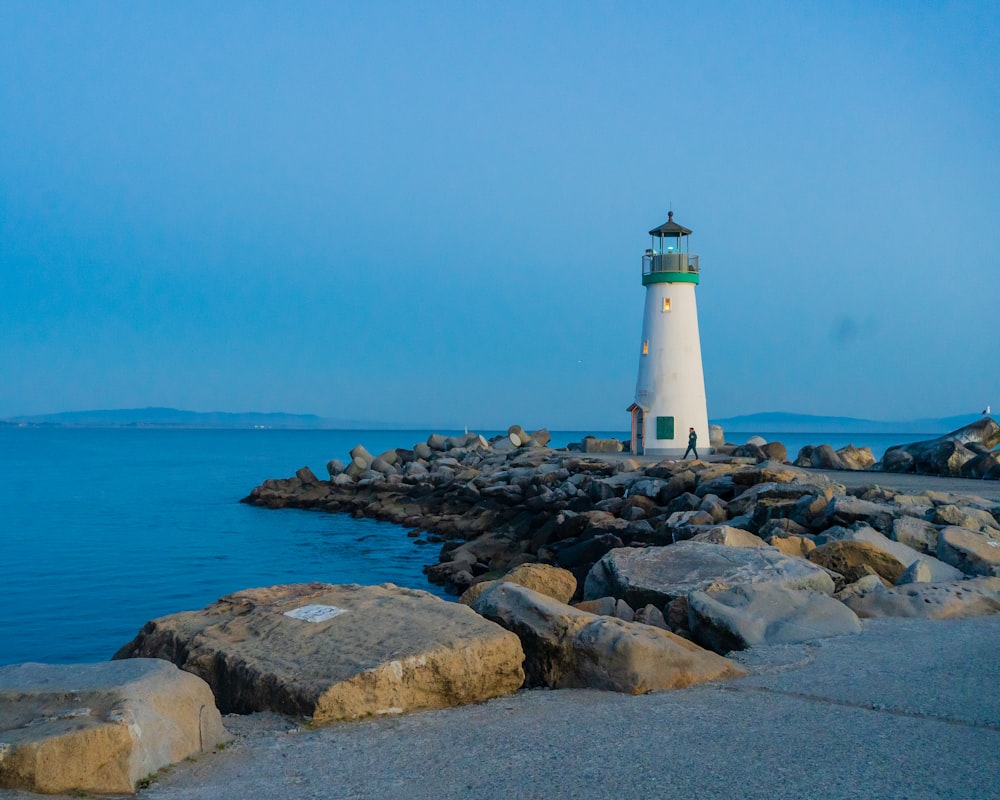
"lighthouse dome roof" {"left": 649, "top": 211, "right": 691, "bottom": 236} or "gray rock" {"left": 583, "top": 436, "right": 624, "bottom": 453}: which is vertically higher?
"lighthouse dome roof" {"left": 649, "top": 211, "right": 691, "bottom": 236}

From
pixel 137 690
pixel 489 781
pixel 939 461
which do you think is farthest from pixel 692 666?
pixel 939 461

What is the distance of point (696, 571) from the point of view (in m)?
7.45

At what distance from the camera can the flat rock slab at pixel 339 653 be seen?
187 inches

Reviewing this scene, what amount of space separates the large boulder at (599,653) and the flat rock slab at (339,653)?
0.84 feet

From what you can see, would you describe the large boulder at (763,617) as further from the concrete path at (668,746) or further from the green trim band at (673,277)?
the green trim band at (673,277)

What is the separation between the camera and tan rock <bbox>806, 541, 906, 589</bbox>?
8.21m

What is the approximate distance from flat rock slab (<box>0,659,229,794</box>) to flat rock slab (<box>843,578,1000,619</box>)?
15.7ft

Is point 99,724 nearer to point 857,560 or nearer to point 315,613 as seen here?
point 315,613

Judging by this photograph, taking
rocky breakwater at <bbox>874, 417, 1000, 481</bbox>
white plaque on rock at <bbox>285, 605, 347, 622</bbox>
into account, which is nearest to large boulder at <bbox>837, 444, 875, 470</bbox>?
rocky breakwater at <bbox>874, 417, 1000, 481</bbox>

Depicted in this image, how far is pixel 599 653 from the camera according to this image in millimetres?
5273

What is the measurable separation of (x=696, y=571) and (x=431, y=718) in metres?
3.31

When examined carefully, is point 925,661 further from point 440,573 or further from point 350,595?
point 440,573

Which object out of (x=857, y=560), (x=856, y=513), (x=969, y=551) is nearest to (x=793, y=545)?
(x=857, y=560)

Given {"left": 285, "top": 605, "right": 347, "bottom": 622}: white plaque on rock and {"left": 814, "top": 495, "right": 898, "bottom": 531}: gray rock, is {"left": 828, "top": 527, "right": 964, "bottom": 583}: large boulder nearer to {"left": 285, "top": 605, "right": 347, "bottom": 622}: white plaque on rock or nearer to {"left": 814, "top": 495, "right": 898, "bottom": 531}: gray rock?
{"left": 814, "top": 495, "right": 898, "bottom": 531}: gray rock
